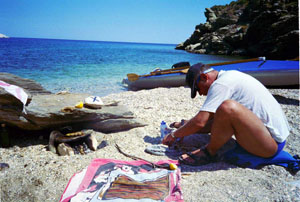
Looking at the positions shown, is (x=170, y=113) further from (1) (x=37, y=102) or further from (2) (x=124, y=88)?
(2) (x=124, y=88)

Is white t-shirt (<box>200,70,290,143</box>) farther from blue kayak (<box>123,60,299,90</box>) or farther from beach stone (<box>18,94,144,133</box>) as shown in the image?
blue kayak (<box>123,60,299,90</box>)

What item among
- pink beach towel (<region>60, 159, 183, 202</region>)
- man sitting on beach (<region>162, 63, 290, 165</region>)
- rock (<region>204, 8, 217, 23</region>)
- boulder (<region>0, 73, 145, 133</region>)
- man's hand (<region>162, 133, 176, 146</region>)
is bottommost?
pink beach towel (<region>60, 159, 183, 202</region>)

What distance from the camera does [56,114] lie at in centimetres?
347

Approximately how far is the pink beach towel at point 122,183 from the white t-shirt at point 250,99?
1013mm

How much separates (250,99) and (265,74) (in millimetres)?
5820

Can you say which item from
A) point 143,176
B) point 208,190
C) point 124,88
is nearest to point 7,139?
point 143,176

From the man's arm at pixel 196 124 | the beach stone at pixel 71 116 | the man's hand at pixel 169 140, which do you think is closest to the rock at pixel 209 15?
the beach stone at pixel 71 116

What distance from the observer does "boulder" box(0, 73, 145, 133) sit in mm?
3311

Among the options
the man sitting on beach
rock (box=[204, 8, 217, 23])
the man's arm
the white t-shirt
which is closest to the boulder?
the man's arm

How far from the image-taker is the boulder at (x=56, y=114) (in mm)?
3311

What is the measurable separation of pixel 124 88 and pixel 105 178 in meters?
8.71

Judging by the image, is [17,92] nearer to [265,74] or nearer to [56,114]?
[56,114]

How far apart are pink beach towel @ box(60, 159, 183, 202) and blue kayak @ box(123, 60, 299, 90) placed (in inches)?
250

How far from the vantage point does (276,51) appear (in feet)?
86.8
